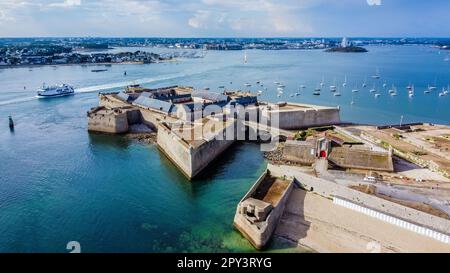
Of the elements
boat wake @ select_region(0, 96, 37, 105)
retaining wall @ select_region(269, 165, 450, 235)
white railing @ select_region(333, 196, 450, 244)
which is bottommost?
white railing @ select_region(333, 196, 450, 244)

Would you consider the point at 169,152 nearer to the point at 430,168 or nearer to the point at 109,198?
the point at 109,198

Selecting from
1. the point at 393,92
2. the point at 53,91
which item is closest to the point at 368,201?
the point at 393,92

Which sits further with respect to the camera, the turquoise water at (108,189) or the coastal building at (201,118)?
the coastal building at (201,118)

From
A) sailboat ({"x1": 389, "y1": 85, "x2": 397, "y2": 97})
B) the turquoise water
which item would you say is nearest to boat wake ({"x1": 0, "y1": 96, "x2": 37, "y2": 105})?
the turquoise water

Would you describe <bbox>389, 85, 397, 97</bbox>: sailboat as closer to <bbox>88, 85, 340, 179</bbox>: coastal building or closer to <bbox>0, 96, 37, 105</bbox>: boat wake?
<bbox>88, 85, 340, 179</bbox>: coastal building

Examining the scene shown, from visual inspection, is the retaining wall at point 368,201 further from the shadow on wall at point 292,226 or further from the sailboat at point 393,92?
the sailboat at point 393,92

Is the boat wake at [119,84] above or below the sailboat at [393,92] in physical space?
above

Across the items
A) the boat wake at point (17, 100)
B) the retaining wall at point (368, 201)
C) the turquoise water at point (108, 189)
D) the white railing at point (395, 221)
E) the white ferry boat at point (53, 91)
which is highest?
the white ferry boat at point (53, 91)

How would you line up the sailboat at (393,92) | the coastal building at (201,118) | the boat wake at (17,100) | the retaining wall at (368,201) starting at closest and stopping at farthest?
the retaining wall at (368,201)
the coastal building at (201,118)
the boat wake at (17,100)
the sailboat at (393,92)

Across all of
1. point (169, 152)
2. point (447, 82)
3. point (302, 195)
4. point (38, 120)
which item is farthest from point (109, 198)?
point (447, 82)

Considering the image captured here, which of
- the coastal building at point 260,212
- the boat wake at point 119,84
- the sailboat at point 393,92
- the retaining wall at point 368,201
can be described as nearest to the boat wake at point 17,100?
the boat wake at point 119,84
